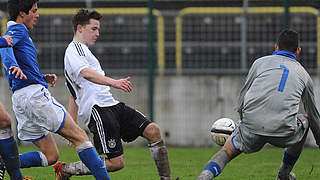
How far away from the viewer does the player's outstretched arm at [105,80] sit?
5836 millimetres

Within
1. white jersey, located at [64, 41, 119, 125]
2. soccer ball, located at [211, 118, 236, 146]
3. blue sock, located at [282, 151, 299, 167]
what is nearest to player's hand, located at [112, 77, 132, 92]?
white jersey, located at [64, 41, 119, 125]

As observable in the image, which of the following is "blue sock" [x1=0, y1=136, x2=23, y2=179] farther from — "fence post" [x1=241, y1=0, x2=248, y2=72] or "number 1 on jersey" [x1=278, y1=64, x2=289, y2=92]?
"fence post" [x1=241, y1=0, x2=248, y2=72]

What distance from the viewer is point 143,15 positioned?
12656 millimetres

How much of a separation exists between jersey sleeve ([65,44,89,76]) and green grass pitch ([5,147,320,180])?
1544mm

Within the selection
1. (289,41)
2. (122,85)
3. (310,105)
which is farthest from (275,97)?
(122,85)

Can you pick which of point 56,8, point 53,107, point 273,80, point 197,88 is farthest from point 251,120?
point 56,8

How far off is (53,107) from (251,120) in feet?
5.83

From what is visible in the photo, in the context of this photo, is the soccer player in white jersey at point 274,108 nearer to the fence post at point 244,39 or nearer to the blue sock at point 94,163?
the blue sock at point 94,163

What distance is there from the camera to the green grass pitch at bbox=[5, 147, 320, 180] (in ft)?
25.5

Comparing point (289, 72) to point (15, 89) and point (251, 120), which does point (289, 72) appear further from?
point (15, 89)

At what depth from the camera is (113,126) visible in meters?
6.60

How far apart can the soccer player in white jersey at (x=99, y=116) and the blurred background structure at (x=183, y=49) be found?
18.3ft

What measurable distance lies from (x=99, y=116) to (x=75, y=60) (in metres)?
0.63

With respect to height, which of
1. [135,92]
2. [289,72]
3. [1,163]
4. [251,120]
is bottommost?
[135,92]
